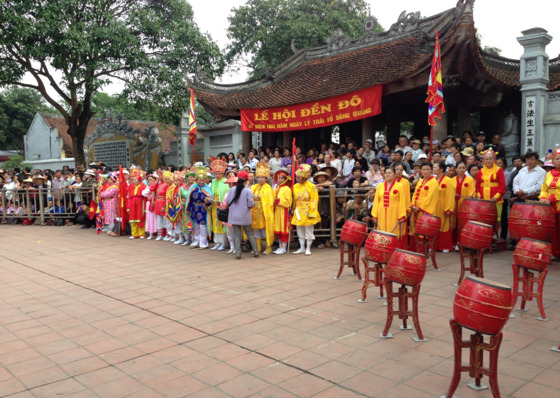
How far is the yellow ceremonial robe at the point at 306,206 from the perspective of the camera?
823cm

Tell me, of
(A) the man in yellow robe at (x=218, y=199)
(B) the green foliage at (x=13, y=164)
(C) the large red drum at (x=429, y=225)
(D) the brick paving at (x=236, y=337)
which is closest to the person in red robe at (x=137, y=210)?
(A) the man in yellow robe at (x=218, y=199)

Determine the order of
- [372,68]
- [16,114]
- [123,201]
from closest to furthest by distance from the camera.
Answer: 1. [123,201]
2. [372,68]
3. [16,114]

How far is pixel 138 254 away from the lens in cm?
870

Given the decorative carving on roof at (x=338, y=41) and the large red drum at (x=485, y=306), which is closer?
the large red drum at (x=485, y=306)

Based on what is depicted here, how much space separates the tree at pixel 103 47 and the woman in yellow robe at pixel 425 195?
11762mm

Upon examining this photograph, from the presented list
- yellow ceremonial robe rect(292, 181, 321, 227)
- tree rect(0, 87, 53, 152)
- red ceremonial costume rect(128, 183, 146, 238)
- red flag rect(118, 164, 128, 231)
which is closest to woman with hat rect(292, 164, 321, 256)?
yellow ceremonial robe rect(292, 181, 321, 227)

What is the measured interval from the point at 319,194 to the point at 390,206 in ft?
6.97

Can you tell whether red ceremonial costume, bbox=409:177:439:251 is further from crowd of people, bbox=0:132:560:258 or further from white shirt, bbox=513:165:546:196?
white shirt, bbox=513:165:546:196

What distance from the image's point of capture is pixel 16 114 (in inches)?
1363

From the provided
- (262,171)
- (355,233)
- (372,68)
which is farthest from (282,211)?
(372,68)

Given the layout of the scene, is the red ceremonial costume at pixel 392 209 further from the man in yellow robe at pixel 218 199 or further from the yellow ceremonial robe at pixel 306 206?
the man in yellow robe at pixel 218 199

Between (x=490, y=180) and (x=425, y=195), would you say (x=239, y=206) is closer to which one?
(x=425, y=195)

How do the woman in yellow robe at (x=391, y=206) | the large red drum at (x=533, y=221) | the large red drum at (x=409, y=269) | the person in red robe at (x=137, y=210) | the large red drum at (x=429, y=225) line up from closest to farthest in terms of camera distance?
the large red drum at (x=409, y=269), the large red drum at (x=533, y=221), the large red drum at (x=429, y=225), the woman in yellow robe at (x=391, y=206), the person in red robe at (x=137, y=210)

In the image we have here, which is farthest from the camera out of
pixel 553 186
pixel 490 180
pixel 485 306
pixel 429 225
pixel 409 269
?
pixel 490 180
